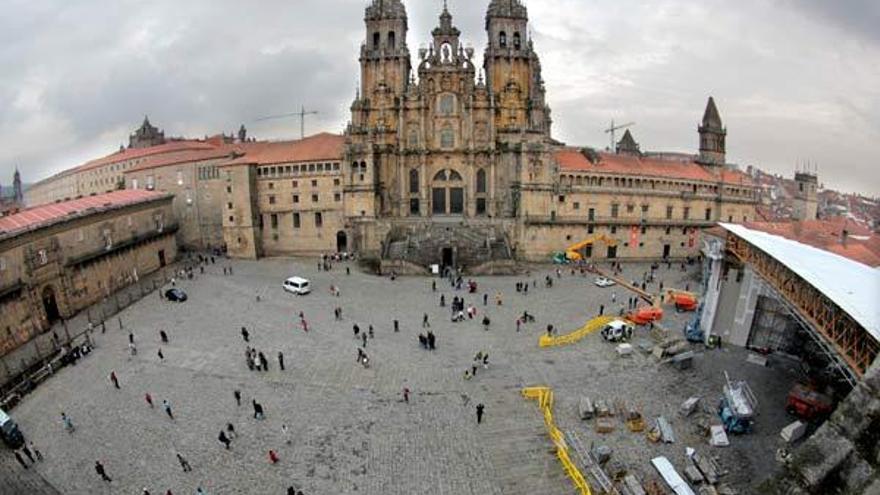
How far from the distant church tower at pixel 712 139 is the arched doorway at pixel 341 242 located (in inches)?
1722

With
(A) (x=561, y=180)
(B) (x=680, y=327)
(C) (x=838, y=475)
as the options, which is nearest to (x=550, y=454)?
(C) (x=838, y=475)

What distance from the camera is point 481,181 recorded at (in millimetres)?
56875

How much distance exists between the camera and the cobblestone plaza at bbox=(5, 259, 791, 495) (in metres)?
20.4

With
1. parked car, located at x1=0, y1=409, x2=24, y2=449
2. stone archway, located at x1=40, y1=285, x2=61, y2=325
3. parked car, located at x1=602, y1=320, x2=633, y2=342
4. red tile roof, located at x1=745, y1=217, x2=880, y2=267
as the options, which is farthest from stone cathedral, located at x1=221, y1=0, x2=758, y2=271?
parked car, located at x1=0, y1=409, x2=24, y2=449

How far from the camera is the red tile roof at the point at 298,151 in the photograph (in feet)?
182

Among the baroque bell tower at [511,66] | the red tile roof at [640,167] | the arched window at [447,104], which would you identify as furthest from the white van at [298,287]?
the red tile roof at [640,167]

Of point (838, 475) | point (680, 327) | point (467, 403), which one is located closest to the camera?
point (838, 475)

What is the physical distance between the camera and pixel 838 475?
11.3m

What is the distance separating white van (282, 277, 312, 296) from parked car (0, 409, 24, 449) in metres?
20.6

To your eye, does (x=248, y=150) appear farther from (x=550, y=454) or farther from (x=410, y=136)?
(x=550, y=454)

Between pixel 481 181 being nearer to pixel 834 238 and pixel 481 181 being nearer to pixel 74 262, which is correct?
pixel 74 262

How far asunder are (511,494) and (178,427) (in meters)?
13.8

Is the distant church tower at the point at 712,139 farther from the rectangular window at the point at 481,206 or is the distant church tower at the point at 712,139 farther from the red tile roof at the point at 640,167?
the rectangular window at the point at 481,206

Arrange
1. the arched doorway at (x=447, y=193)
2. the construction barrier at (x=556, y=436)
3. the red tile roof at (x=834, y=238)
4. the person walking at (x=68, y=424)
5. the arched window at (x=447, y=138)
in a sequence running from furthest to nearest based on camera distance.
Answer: the arched doorway at (x=447, y=193)
the arched window at (x=447, y=138)
the person walking at (x=68, y=424)
the red tile roof at (x=834, y=238)
the construction barrier at (x=556, y=436)
